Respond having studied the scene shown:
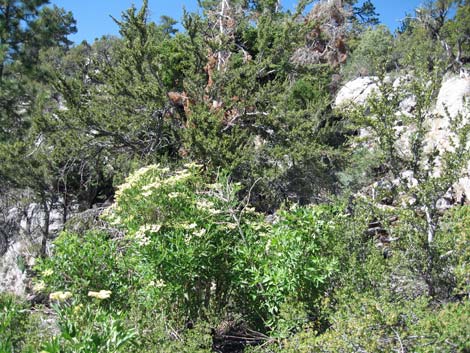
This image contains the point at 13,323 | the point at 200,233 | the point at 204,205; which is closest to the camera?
the point at 13,323

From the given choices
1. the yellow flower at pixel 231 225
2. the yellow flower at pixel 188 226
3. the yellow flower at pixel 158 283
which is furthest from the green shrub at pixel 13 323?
the yellow flower at pixel 231 225

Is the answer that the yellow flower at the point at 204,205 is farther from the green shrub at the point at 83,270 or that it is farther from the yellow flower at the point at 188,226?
the green shrub at the point at 83,270

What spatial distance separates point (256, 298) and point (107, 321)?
1.70 metres

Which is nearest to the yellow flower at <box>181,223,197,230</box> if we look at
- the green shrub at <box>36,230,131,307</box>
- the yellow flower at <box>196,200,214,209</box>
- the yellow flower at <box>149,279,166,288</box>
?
the yellow flower at <box>196,200,214,209</box>

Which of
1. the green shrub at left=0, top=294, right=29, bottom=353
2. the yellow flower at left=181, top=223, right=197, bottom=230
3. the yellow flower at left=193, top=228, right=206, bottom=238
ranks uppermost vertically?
the yellow flower at left=181, top=223, right=197, bottom=230

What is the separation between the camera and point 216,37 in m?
8.74

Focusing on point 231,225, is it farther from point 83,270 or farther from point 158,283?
point 83,270

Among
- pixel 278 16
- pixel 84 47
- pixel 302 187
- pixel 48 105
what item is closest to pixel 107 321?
pixel 302 187

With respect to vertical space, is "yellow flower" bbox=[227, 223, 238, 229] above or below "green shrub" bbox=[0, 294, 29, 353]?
above

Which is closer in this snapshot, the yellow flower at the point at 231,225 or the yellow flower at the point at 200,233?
the yellow flower at the point at 200,233

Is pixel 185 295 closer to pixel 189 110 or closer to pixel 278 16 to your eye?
pixel 189 110

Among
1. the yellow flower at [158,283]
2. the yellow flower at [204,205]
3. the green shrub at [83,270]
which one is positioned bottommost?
the yellow flower at [158,283]

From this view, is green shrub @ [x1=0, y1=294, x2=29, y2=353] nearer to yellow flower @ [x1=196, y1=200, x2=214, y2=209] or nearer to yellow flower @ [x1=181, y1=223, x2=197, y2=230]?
yellow flower @ [x1=181, y1=223, x2=197, y2=230]

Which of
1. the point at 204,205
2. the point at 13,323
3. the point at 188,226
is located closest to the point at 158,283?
the point at 188,226
